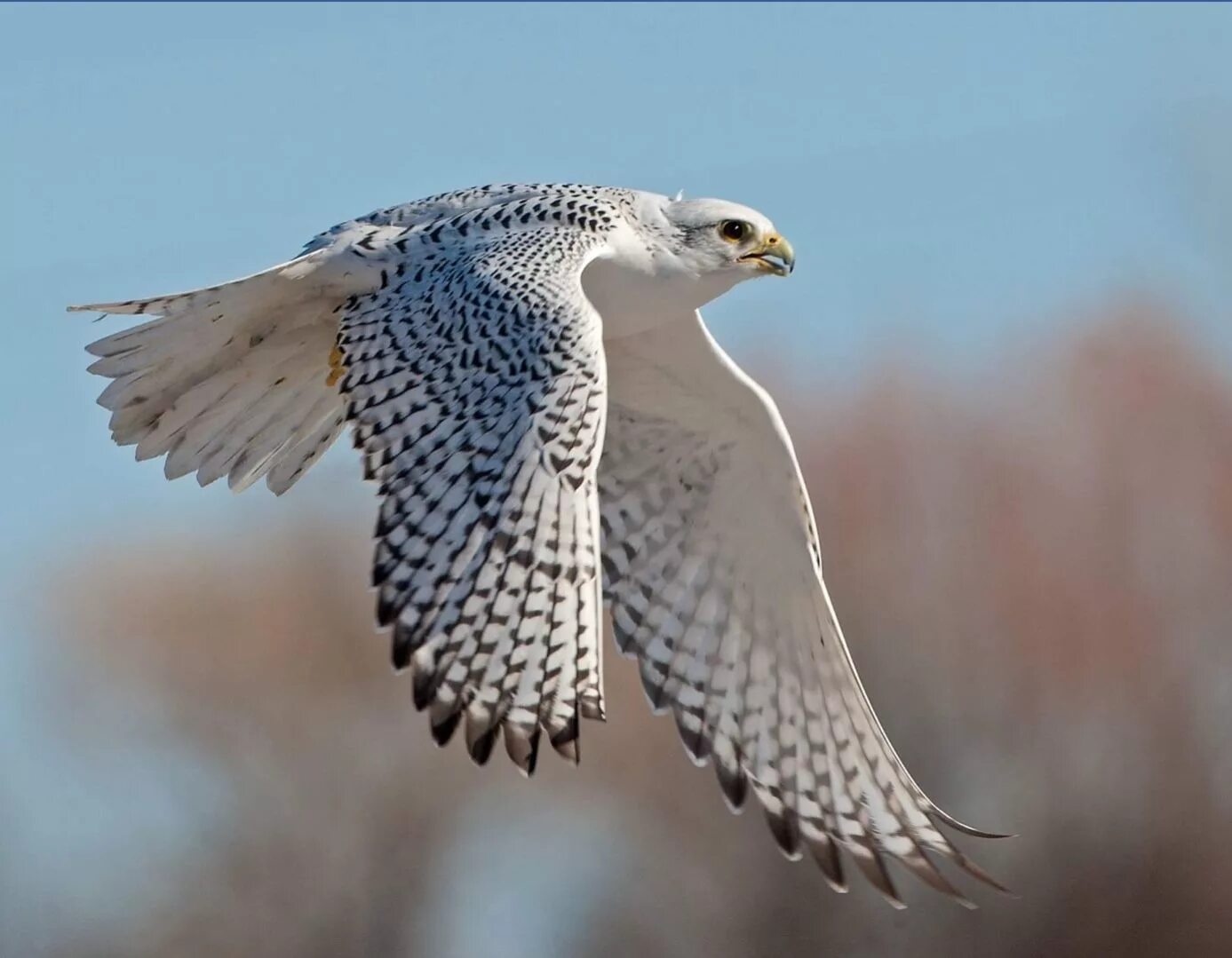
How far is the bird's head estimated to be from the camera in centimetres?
898

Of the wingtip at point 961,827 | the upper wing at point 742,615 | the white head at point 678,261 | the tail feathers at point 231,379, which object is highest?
the white head at point 678,261

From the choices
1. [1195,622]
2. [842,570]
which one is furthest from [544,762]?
[1195,622]

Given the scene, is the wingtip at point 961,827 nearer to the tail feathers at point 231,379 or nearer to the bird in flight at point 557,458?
the bird in flight at point 557,458

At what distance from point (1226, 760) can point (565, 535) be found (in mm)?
19656

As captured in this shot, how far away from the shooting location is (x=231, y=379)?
922cm

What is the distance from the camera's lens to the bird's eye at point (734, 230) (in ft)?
29.7

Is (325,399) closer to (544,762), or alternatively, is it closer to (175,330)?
(175,330)

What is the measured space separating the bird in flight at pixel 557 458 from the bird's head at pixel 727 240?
0.01 meters

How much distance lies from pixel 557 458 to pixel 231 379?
2.31 metres

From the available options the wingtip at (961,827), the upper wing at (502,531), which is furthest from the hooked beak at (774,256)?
the wingtip at (961,827)

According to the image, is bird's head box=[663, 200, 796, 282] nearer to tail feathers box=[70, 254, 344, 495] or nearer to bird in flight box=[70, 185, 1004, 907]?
bird in flight box=[70, 185, 1004, 907]

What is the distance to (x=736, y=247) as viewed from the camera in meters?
9.05

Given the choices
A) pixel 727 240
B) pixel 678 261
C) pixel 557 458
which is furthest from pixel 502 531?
pixel 727 240

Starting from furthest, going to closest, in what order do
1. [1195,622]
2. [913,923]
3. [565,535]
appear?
[1195,622] → [913,923] → [565,535]
